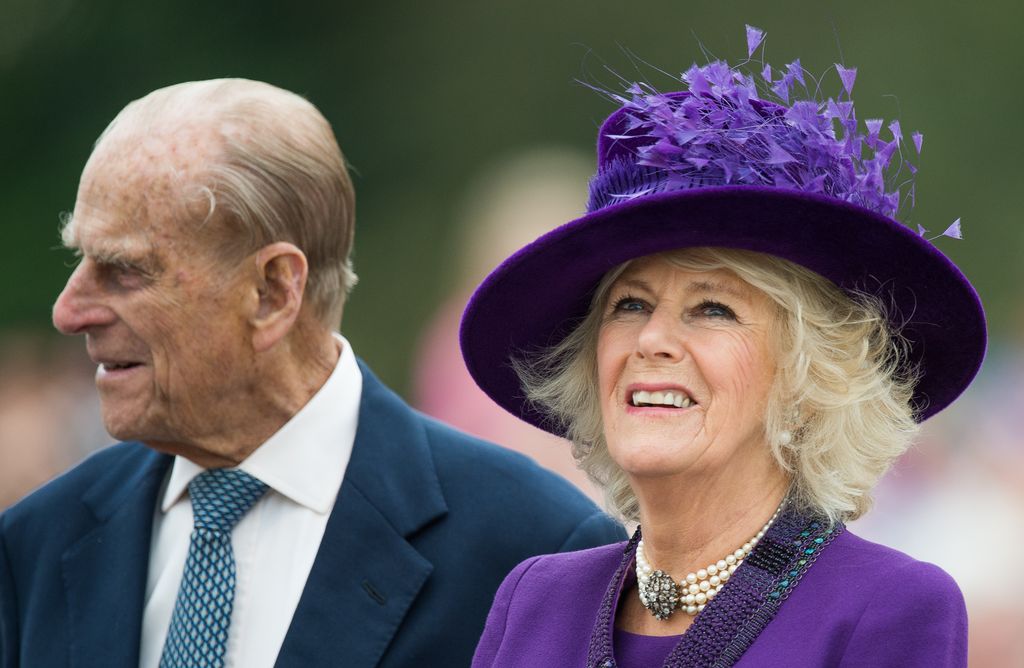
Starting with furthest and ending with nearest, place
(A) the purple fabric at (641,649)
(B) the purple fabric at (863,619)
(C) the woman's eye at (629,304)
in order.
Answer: (C) the woman's eye at (629,304) → (A) the purple fabric at (641,649) → (B) the purple fabric at (863,619)

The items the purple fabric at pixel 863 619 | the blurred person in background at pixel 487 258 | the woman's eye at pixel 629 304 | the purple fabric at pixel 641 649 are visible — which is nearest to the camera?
the purple fabric at pixel 863 619

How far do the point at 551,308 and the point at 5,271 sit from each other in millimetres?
9779

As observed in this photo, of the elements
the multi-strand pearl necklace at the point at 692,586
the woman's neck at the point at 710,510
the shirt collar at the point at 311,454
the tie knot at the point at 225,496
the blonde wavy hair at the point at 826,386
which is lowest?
the tie knot at the point at 225,496

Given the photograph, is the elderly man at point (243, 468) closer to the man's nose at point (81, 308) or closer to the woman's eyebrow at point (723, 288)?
the man's nose at point (81, 308)

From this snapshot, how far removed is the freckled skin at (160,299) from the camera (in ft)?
13.2

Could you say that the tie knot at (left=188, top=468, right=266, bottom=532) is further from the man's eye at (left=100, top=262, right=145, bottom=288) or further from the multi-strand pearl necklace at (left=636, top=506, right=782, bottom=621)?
the multi-strand pearl necklace at (left=636, top=506, right=782, bottom=621)

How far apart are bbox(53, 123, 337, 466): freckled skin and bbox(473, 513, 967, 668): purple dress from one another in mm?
1004

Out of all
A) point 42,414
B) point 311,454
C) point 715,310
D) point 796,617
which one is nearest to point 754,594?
point 796,617

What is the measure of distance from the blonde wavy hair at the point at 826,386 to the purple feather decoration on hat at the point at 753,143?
0.16 m

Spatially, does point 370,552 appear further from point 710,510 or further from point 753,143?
point 753,143

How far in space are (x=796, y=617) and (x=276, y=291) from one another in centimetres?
162

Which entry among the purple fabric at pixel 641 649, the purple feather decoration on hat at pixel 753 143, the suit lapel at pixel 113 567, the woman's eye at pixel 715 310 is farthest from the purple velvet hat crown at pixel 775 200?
the suit lapel at pixel 113 567

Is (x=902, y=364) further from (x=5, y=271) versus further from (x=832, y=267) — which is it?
(x=5, y=271)

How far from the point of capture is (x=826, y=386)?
10.7 feet
